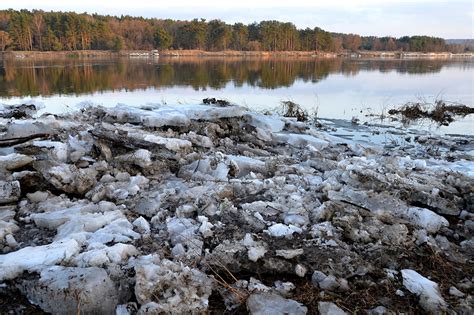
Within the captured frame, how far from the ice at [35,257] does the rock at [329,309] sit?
1.77m

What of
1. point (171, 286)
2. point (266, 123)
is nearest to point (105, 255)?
point (171, 286)

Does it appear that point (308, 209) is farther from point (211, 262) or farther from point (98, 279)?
point (98, 279)

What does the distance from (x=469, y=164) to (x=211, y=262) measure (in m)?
5.05

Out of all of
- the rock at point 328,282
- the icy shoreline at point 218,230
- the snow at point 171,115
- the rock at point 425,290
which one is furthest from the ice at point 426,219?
the snow at point 171,115

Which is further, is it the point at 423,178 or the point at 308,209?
the point at 423,178

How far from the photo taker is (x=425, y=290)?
2729mm

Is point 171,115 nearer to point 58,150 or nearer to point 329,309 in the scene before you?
point 58,150

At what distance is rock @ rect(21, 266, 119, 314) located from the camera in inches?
97.3

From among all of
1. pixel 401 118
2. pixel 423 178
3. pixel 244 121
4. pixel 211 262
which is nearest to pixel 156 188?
pixel 211 262

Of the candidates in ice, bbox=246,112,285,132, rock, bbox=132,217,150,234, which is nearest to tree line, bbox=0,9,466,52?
ice, bbox=246,112,285,132

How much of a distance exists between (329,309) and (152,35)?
8582cm

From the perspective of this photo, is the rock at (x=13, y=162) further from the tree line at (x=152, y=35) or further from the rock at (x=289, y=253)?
the tree line at (x=152, y=35)

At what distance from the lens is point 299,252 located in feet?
10.1

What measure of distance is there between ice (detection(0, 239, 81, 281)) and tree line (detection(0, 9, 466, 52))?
6894cm
